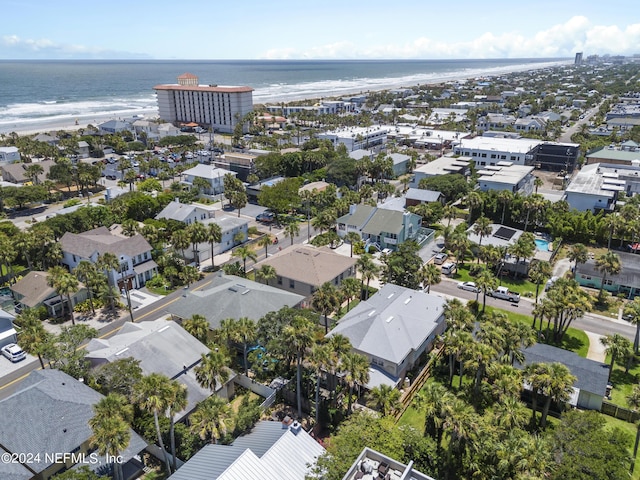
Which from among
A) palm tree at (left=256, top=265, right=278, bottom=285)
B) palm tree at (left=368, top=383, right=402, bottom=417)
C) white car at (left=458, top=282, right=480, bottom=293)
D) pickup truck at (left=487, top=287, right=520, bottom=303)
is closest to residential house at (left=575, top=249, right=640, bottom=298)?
pickup truck at (left=487, top=287, right=520, bottom=303)

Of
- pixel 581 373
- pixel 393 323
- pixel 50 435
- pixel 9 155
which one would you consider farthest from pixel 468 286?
pixel 9 155

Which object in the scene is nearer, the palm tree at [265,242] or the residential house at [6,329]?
the residential house at [6,329]

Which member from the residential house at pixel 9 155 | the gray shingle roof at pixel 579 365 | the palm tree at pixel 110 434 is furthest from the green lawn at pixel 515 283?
the residential house at pixel 9 155

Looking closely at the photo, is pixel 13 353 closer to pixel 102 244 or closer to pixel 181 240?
pixel 102 244

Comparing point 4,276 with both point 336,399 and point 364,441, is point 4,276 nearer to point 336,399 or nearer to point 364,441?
point 336,399

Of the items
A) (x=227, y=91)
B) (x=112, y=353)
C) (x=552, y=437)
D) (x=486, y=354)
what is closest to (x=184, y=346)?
(x=112, y=353)

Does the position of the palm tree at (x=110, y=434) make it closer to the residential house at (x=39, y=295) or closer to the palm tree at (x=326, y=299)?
the palm tree at (x=326, y=299)
